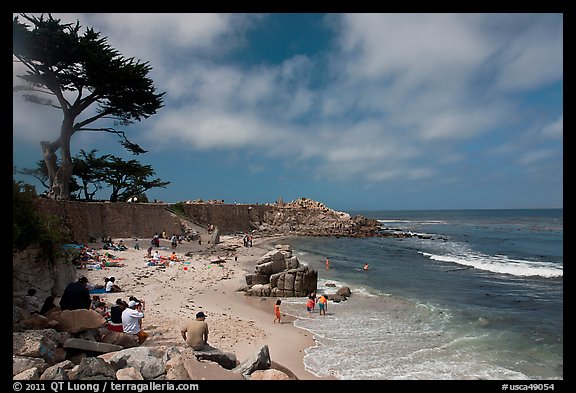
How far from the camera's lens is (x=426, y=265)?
87.6 feet

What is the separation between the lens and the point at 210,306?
44.0ft

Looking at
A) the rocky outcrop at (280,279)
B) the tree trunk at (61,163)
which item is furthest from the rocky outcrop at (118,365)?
the tree trunk at (61,163)

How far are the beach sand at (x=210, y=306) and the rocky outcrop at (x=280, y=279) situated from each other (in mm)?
651

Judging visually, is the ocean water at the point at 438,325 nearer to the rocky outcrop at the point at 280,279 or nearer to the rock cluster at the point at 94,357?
the rocky outcrop at the point at 280,279

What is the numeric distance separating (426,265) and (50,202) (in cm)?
2850

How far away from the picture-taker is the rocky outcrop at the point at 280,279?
16031 millimetres

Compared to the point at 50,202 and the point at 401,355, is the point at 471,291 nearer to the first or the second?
the point at 401,355

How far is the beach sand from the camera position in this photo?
9.15 meters

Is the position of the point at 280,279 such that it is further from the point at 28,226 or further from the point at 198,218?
the point at 198,218

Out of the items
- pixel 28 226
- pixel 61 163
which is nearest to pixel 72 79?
pixel 61 163

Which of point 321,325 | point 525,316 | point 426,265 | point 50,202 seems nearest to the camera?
point 321,325

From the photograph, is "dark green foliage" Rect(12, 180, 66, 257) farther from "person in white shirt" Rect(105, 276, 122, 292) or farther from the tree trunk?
the tree trunk
